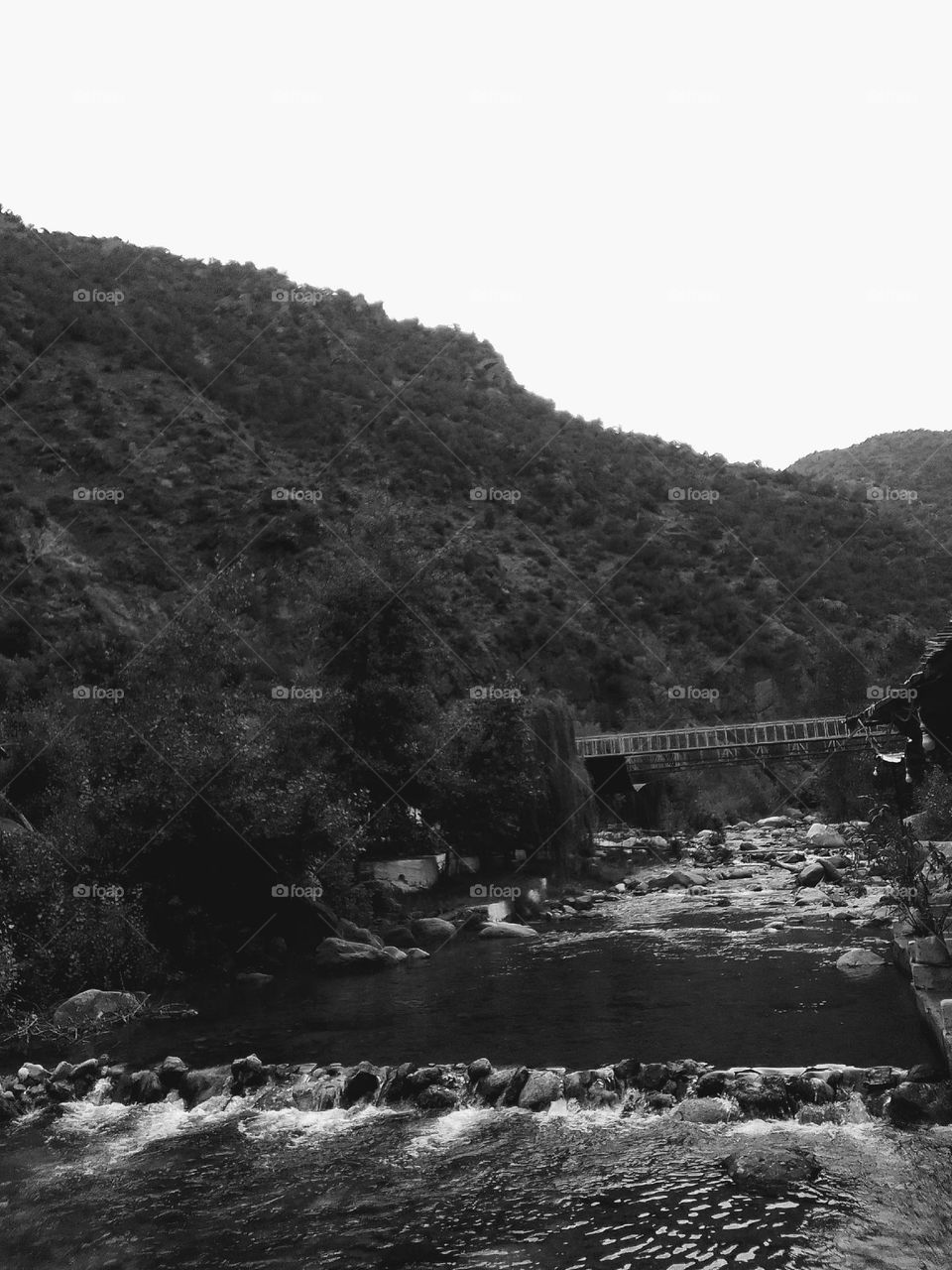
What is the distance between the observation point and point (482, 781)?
33.3m

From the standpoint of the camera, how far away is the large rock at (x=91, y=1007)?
17.5m

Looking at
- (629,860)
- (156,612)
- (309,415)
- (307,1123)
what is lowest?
(629,860)

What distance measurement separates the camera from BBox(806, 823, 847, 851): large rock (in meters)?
36.2

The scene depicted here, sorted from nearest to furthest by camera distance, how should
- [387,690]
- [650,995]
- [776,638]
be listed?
1. [650,995]
2. [387,690]
3. [776,638]

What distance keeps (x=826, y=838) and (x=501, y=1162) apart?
31.0 meters

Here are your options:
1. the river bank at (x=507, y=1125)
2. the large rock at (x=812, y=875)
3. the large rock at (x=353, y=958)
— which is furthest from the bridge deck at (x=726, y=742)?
the river bank at (x=507, y=1125)

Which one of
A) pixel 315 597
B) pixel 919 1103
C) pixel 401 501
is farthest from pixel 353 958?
pixel 401 501

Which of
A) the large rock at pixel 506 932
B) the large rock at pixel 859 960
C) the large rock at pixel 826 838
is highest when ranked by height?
the large rock at pixel 859 960

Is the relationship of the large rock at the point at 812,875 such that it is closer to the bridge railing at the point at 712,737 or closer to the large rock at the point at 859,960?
the large rock at the point at 859,960

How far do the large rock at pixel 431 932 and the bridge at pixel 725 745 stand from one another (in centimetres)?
2271

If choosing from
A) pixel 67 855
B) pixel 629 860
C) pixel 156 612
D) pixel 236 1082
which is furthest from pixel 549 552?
pixel 236 1082

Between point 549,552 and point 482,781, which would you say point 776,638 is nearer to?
point 549,552

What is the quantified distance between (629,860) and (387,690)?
1330cm

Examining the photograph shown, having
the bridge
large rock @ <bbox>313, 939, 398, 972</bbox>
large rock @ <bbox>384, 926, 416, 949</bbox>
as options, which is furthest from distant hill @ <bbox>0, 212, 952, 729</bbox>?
large rock @ <bbox>313, 939, 398, 972</bbox>
